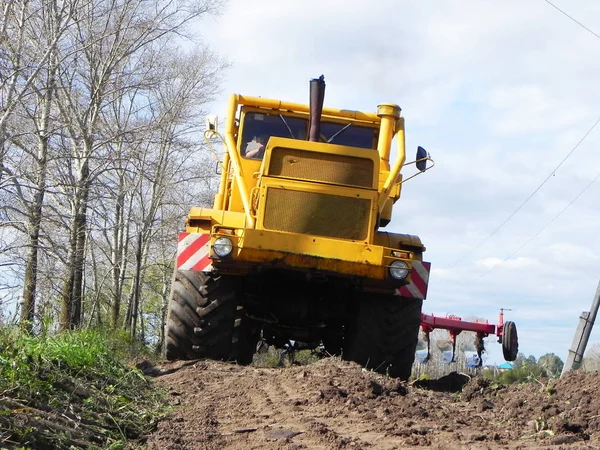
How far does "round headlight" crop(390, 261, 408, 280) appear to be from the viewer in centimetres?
819

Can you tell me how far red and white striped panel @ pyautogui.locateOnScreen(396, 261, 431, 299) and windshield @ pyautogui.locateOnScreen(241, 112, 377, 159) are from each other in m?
1.76

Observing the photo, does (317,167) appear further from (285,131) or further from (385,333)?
(385,333)

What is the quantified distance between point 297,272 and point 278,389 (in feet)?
6.46

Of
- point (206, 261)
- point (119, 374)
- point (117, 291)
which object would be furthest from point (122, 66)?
point (119, 374)

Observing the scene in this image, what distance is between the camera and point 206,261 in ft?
28.4

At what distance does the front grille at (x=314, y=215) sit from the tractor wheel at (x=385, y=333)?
1.07m

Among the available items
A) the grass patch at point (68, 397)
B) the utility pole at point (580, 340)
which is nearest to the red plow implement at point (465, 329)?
the utility pole at point (580, 340)

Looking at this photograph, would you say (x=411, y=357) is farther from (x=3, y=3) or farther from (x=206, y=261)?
(x=3, y=3)

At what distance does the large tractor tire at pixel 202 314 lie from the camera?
8.74 meters

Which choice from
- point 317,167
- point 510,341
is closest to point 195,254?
point 317,167

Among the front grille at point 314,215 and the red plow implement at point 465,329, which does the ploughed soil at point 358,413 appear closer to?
the front grille at point 314,215

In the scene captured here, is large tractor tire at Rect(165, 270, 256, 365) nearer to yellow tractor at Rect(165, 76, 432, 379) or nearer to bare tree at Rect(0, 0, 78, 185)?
yellow tractor at Rect(165, 76, 432, 379)

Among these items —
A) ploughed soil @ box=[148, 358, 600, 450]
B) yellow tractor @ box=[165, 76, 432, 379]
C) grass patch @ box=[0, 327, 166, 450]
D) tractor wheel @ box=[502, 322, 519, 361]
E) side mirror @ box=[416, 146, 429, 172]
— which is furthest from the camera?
tractor wheel @ box=[502, 322, 519, 361]

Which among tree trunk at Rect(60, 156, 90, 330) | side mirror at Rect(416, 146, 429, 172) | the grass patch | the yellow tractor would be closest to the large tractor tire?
the yellow tractor
